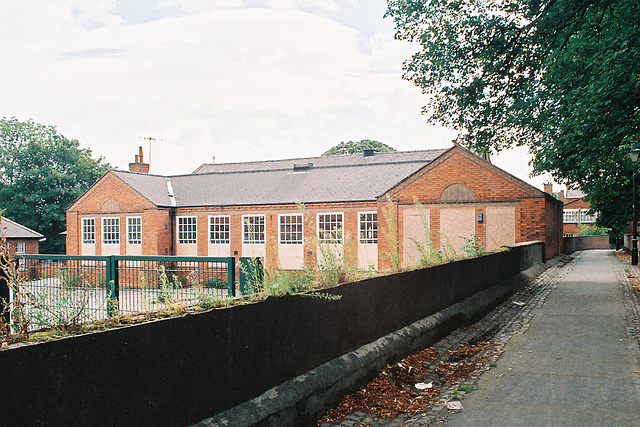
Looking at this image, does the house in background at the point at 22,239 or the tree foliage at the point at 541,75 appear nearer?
the tree foliage at the point at 541,75

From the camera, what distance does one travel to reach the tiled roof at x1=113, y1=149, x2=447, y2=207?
3100 centimetres

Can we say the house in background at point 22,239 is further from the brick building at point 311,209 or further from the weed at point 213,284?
the weed at point 213,284

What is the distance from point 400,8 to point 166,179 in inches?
904

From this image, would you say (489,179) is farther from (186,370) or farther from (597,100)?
(186,370)

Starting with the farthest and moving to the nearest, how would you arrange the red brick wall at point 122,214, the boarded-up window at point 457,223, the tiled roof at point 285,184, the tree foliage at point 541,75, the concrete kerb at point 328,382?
1. the red brick wall at point 122,214
2. the tiled roof at point 285,184
3. the boarded-up window at point 457,223
4. the tree foliage at point 541,75
5. the concrete kerb at point 328,382

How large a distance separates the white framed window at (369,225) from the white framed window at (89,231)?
1846 cm

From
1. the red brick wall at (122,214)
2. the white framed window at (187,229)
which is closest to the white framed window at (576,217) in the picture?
the white framed window at (187,229)

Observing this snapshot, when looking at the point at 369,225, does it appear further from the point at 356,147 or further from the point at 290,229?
the point at 356,147

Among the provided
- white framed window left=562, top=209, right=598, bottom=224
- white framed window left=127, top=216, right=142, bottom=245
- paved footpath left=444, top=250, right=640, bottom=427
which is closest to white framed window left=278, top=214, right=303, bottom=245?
white framed window left=127, top=216, right=142, bottom=245

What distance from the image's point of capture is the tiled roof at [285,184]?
1220 inches

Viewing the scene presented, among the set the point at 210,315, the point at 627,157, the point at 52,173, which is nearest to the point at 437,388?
the point at 210,315

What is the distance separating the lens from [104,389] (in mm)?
3203

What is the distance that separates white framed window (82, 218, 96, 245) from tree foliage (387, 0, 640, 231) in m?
23.8

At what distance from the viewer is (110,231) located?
3453cm
